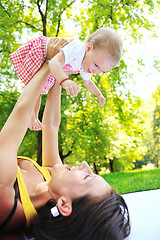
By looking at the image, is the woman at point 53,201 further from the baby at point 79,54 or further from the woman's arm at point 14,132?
the baby at point 79,54

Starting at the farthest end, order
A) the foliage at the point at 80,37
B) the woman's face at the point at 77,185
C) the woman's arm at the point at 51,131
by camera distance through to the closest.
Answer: the foliage at the point at 80,37, the woman's arm at the point at 51,131, the woman's face at the point at 77,185

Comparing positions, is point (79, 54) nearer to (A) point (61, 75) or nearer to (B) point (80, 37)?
(A) point (61, 75)

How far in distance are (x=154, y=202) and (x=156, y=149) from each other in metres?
11.1

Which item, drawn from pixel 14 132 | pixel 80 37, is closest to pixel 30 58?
pixel 14 132

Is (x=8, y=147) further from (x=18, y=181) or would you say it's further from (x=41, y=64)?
(x=41, y=64)

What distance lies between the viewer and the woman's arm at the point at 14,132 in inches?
34.8

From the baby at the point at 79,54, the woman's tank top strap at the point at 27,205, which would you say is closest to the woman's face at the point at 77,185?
the woman's tank top strap at the point at 27,205

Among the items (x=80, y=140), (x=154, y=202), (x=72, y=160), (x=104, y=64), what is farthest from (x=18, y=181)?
(x=72, y=160)

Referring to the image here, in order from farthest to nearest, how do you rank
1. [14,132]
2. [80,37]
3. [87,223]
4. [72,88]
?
1. [80,37]
2. [72,88]
3. [14,132]
4. [87,223]

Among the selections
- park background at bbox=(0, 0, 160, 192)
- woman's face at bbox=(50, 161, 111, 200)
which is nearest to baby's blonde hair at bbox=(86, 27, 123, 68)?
woman's face at bbox=(50, 161, 111, 200)

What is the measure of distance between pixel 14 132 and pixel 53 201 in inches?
13.6

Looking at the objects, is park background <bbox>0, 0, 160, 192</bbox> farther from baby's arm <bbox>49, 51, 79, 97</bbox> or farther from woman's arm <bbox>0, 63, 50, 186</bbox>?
woman's arm <bbox>0, 63, 50, 186</bbox>

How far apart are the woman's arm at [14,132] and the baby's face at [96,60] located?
1.24 feet

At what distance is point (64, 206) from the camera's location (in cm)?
93
